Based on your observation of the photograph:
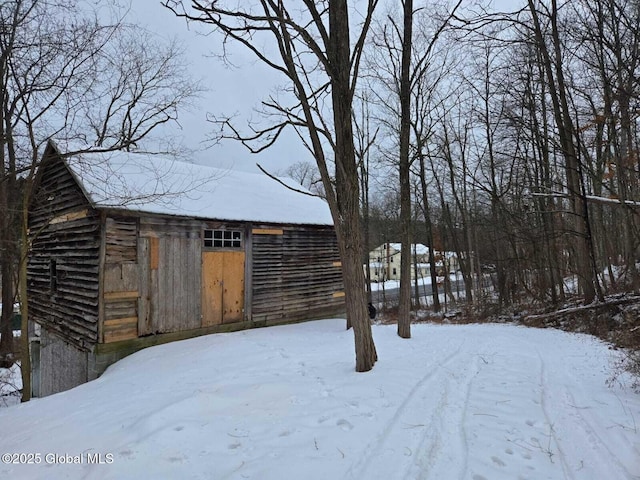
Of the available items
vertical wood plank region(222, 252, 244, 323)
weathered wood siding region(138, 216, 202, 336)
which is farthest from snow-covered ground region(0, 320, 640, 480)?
vertical wood plank region(222, 252, 244, 323)

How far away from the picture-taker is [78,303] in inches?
339

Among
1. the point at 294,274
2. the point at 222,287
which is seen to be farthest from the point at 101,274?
the point at 294,274

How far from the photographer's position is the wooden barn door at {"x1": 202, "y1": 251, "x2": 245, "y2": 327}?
360 inches

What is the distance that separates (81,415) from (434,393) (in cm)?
452

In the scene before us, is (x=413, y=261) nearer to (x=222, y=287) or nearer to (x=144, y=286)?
(x=222, y=287)

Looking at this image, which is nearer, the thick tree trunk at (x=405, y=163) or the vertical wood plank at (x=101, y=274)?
the vertical wood plank at (x=101, y=274)

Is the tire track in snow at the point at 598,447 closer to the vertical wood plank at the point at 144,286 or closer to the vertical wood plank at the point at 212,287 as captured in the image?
the vertical wood plank at the point at 212,287

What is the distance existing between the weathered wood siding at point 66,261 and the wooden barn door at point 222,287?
2.42 m

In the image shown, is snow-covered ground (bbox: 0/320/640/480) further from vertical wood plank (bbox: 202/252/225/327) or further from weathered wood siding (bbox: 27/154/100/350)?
weathered wood siding (bbox: 27/154/100/350)

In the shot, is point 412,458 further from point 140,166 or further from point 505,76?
point 505,76

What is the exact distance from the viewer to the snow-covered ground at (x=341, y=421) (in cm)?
280

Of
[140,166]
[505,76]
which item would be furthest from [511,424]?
[505,76]

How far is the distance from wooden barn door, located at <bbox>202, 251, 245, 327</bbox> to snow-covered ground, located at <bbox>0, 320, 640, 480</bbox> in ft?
8.73

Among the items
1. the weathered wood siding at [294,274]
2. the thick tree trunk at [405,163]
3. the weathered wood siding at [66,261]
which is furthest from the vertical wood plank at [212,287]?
the thick tree trunk at [405,163]
